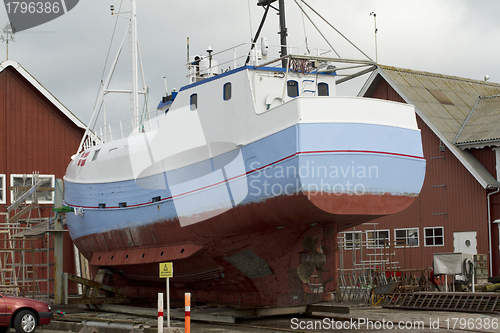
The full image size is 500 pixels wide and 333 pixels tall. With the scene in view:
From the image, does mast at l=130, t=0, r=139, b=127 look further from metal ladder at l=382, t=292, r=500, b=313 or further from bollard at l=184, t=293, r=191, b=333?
bollard at l=184, t=293, r=191, b=333

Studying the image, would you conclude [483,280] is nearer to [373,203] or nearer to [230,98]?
[373,203]

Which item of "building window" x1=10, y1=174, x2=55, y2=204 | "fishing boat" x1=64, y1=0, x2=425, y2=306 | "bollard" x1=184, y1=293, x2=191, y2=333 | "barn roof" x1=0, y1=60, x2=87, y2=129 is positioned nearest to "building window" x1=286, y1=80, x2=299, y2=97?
"fishing boat" x1=64, y1=0, x2=425, y2=306

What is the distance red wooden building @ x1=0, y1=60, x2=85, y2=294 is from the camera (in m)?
26.5

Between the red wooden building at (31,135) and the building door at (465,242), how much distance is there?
16.8 metres

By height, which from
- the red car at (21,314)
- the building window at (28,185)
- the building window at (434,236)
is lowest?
the red car at (21,314)

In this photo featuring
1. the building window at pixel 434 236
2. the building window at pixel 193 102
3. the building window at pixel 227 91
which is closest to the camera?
the building window at pixel 227 91

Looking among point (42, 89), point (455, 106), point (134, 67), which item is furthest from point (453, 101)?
point (42, 89)

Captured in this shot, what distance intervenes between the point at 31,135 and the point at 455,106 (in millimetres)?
19884

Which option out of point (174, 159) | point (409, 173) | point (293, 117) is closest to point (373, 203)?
point (409, 173)

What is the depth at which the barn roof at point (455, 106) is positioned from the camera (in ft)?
82.4

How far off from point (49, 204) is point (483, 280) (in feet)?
60.3

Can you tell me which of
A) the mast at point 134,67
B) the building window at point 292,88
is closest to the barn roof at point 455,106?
the building window at point 292,88

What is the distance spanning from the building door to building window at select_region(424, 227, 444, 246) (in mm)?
678

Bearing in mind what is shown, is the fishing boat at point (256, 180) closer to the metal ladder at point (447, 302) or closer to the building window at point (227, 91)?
the building window at point (227, 91)
